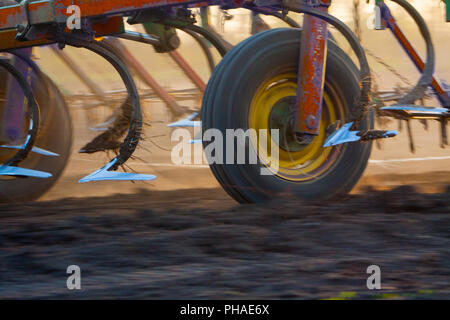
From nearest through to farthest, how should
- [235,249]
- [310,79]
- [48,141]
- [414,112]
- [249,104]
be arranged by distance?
[235,249]
[249,104]
[310,79]
[414,112]
[48,141]

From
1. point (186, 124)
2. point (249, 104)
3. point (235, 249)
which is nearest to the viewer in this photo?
point (235, 249)

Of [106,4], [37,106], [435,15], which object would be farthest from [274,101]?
[435,15]

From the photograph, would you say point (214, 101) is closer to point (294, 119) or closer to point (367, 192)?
point (294, 119)

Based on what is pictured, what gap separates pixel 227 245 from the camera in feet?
10.0

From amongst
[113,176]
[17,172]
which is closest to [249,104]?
[113,176]

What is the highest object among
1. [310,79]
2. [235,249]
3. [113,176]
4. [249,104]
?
[310,79]

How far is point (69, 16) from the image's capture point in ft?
13.6

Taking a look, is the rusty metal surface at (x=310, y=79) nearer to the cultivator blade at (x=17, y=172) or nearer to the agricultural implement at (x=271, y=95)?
the agricultural implement at (x=271, y=95)

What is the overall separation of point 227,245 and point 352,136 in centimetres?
111

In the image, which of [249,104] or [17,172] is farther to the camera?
[17,172]

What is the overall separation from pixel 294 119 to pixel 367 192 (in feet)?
2.19

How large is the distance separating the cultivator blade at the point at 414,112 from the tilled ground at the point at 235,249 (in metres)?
0.46

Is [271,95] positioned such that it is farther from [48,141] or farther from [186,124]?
[186,124]

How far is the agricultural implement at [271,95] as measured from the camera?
379 centimetres
